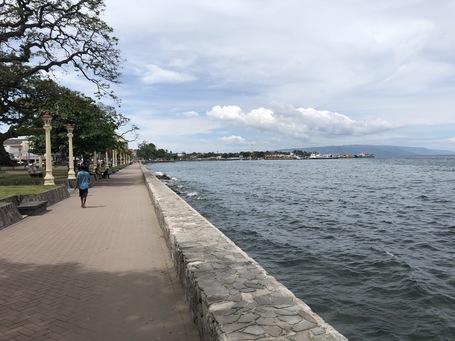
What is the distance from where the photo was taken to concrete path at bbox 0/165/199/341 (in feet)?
13.3

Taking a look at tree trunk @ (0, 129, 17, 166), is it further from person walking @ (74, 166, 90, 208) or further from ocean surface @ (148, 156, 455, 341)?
person walking @ (74, 166, 90, 208)

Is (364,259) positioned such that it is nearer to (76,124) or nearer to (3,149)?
(76,124)

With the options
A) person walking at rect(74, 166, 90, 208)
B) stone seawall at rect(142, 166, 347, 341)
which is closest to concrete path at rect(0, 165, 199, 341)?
stone seawall at rect(142, 166, 347, 341)

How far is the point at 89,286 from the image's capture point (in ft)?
17.6

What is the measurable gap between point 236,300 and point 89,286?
2714 mm

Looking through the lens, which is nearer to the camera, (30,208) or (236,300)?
(236,300)

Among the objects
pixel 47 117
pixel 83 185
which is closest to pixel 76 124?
pixel 47 117

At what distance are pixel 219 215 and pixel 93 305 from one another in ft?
42.2

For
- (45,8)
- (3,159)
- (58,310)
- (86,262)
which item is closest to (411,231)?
(86,262)

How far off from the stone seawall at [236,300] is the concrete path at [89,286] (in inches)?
15.2

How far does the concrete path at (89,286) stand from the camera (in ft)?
13.3

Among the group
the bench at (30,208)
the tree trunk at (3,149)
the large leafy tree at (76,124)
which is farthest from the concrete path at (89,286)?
the tree trunk at (3,149)

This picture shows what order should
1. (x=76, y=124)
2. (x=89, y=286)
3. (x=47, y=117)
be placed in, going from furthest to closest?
1. (x=76, y=124)
2. (x=47, y=117)
3. (x=89, y=286)

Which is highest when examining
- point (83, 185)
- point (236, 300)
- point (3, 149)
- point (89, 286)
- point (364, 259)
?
point (3, 149)
